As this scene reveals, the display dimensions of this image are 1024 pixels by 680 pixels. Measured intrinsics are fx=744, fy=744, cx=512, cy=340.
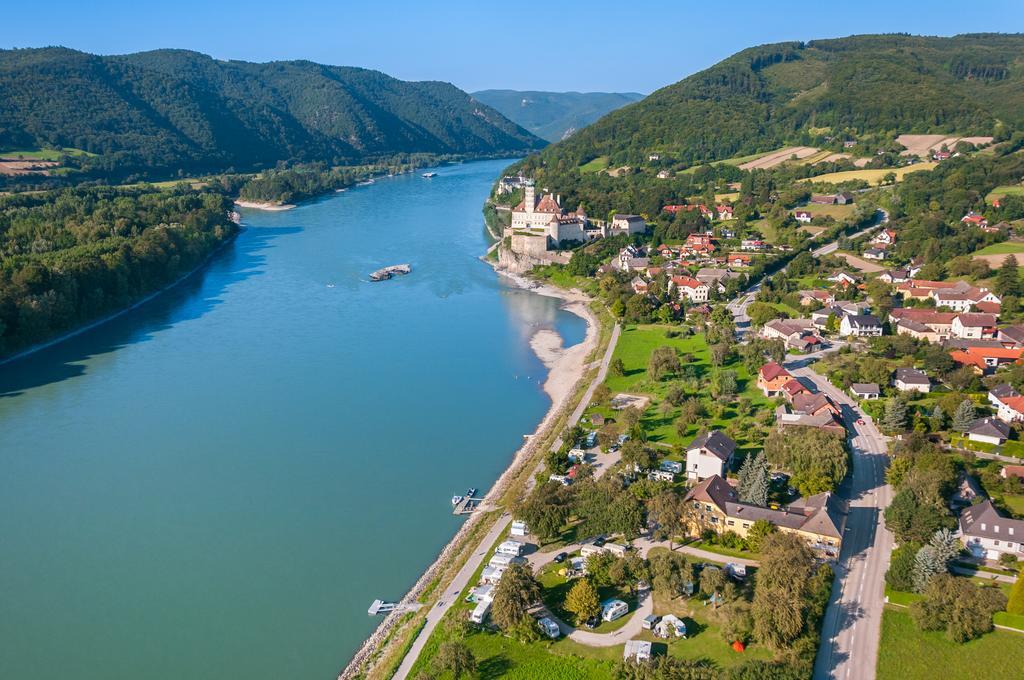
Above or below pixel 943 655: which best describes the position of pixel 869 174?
above

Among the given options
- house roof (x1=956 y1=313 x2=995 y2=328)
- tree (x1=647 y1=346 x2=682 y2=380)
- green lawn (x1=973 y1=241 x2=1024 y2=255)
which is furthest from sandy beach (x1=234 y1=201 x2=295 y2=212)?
house roof (x1=956 y1=313 x2=995 y2=328)

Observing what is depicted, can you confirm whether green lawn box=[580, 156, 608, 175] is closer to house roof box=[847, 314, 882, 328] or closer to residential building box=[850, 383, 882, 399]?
house roof box=[847, 314, 882, 328]

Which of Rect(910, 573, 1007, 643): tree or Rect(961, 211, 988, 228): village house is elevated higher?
Rect(961, 211, 988, 228): village house

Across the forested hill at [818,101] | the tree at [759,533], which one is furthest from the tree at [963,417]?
the forested hill at [818,101]

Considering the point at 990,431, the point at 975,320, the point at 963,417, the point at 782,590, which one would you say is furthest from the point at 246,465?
the point at 975,320

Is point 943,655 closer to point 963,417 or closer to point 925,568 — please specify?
point 925,568

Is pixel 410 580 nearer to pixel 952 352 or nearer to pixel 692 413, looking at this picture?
pixel 692 413

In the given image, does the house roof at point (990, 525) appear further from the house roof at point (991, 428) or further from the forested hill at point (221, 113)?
the forested hill at point (221, 113)
